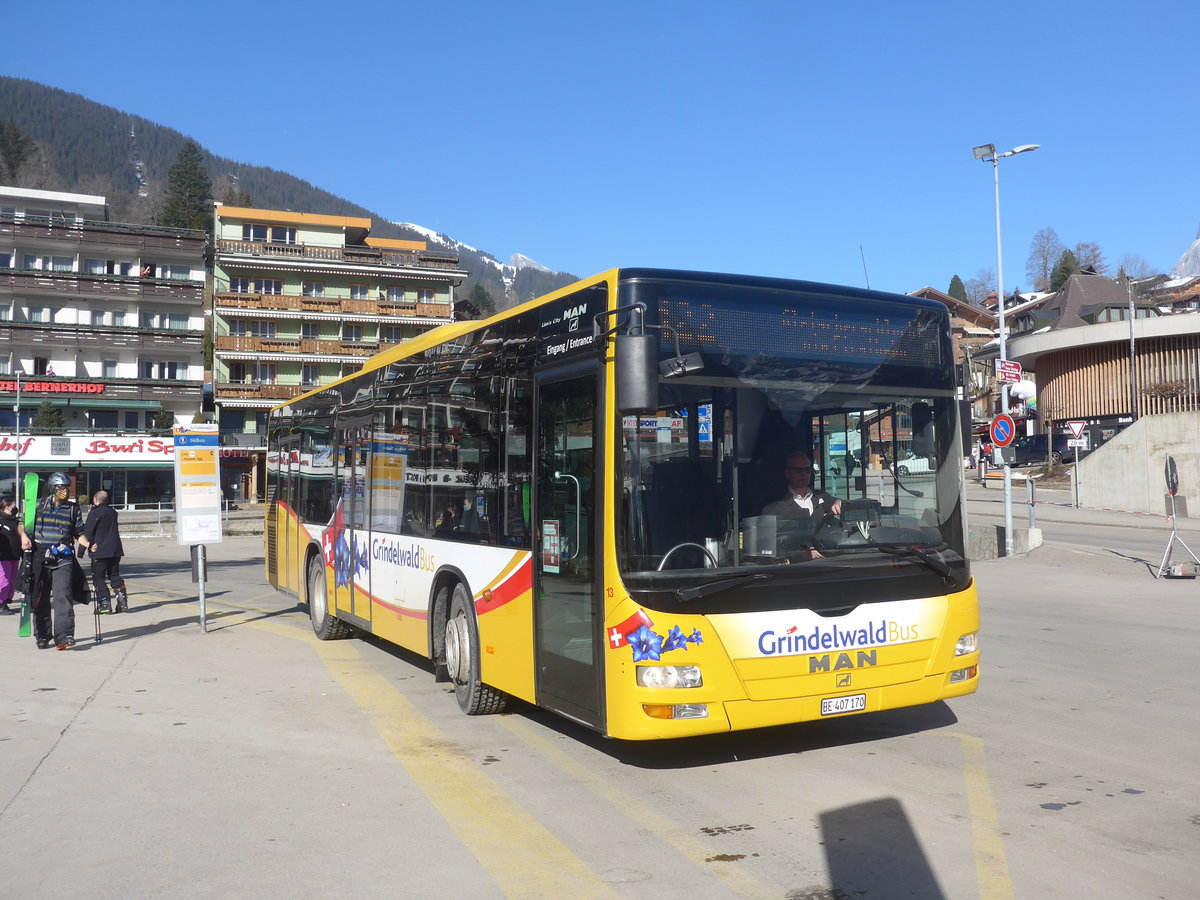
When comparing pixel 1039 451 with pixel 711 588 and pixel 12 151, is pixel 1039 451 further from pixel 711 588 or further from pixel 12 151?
pixel 12 151

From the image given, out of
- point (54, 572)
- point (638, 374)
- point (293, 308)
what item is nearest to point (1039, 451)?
point (293, 308)

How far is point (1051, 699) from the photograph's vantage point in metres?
8.87

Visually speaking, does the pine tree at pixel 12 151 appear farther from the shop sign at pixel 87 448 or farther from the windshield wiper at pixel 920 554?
the windshield wiper at pixel 920 554

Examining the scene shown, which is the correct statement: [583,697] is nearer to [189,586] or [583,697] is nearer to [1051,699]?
[1051,699]

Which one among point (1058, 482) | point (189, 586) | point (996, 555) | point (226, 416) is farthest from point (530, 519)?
point (226, 416)

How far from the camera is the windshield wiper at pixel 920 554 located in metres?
6.66

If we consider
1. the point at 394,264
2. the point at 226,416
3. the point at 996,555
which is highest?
the point at 394,264

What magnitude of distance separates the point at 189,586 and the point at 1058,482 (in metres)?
46.6

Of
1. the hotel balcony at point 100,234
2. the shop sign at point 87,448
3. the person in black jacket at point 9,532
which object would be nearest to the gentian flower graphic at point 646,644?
the person in black jacket at point 9,532

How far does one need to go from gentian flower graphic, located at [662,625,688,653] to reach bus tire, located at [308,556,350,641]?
7.49m

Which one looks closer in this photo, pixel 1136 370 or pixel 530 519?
pixel 530 519

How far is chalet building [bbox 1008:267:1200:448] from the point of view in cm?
5559

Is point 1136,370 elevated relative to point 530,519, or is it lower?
elevated

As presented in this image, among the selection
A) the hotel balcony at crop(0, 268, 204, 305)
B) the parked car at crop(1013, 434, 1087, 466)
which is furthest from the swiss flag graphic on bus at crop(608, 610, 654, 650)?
the hotel balcony at crop(0, 268, 204, 305)
